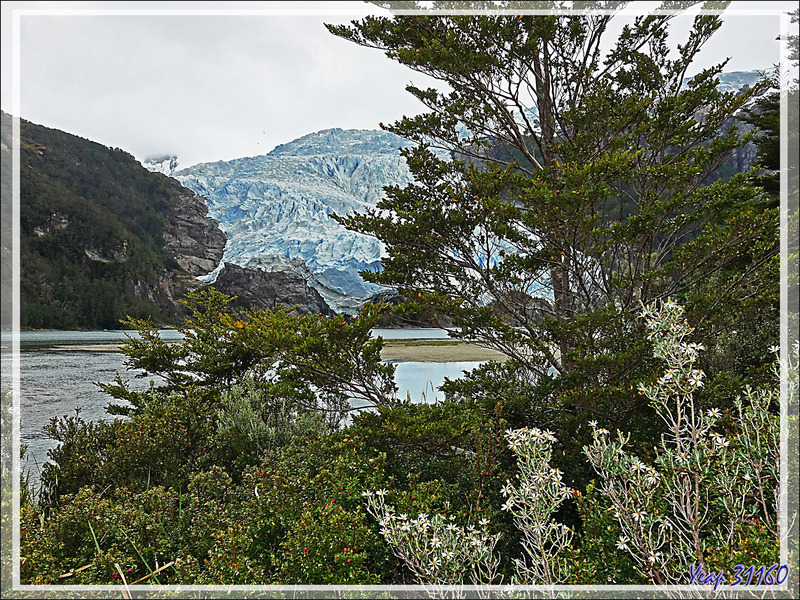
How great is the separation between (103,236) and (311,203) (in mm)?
5058

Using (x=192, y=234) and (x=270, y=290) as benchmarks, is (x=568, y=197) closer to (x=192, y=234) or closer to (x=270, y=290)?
(x=270, y=290)

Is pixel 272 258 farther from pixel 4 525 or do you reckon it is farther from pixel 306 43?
pixel 4 525

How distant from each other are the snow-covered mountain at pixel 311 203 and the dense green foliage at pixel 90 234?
4.20 feet

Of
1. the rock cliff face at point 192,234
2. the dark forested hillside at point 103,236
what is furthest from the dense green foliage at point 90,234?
the rock cliff face at point 192,234

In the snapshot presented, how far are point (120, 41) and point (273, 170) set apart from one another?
8.84 m

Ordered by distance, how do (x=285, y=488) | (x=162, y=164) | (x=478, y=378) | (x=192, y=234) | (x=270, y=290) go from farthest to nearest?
(x=162, y=164)
(x=192, y=234)
(x=270, y=290)
(x=478, y=378)
(x=285, y=488)

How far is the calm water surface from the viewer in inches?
153

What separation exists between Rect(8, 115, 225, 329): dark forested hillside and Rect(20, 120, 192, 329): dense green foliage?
0.02 meters


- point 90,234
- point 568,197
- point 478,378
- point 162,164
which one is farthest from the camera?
point 162,164

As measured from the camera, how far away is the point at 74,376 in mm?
6012

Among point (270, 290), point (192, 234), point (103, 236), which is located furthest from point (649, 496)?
point (103, 236)

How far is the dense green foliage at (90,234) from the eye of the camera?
748 cm

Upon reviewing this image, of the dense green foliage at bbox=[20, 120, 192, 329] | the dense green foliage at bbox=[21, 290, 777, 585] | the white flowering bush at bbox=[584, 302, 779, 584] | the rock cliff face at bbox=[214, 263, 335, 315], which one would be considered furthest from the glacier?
the white flowering bush at bbox=[584, 302, 779, 584]

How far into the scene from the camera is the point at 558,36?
9.53ft
